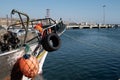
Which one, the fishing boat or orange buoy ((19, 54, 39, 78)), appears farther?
the fishing boat

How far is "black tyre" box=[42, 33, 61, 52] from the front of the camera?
10805 millimetres

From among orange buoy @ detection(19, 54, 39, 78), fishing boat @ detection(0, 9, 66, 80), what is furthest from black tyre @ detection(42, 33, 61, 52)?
orange buoy @ detection(19, 54, 39, 78)

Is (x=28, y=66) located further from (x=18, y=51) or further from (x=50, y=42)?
(x=50, y=42)

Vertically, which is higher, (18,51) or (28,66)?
(18,51)

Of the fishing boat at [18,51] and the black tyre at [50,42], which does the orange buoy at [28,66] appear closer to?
the fishing boat at [18,51]

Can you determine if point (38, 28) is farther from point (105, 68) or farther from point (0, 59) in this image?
point (105, 68)

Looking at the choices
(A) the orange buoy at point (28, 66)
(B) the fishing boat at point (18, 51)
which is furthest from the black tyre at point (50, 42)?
(A) the orange buoy at point (28, 66)

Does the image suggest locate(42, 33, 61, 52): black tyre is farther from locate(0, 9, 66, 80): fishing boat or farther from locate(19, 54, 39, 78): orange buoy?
locate(19, 54, 39, 78): orange buoy

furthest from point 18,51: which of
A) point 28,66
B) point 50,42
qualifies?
point 50,42

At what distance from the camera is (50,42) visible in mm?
11062

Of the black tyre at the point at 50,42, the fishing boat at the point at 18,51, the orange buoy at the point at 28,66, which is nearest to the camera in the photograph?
the orange buoy at the point at 28,66

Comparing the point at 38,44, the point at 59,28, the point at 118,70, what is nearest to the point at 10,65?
the point at 38,44

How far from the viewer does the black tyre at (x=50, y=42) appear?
35.4 feet

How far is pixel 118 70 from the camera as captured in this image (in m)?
20.0
